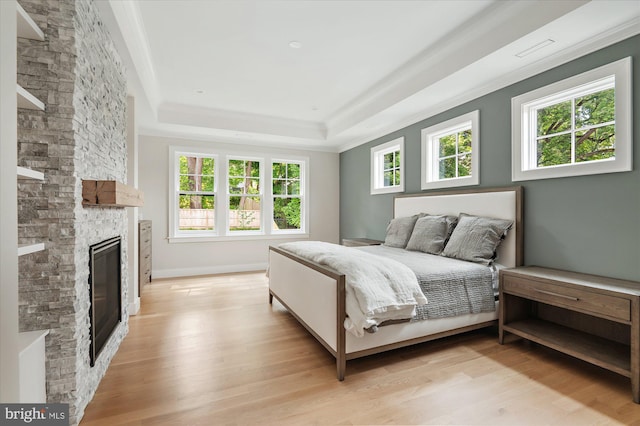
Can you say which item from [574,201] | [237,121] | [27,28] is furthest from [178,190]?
[574,201]

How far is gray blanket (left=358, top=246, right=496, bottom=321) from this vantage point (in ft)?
7.73

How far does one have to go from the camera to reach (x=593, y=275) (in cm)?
236

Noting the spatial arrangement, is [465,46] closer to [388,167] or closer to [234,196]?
[388,167]

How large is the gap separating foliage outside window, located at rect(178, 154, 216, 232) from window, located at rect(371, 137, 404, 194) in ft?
9.54

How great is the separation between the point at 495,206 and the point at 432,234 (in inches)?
27.1

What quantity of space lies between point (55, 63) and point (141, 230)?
2753mm

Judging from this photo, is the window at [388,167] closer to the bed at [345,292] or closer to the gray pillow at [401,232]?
the gray pillow at [401,232]

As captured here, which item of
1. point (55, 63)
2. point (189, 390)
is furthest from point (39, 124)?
point (189, 390)

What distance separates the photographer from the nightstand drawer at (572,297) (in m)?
1.85

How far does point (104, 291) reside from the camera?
218cm

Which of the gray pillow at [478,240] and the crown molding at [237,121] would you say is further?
the crown molding at [237,121]

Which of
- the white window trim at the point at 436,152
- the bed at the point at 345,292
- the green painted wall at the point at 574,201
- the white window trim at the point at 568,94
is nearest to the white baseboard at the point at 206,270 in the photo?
the bed at the point at 345,292

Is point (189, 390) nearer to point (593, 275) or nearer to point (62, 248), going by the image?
point (62, 248)

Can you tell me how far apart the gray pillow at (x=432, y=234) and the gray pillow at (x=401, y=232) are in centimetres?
20
